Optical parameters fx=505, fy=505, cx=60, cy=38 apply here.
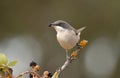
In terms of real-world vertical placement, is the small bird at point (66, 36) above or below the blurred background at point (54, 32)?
above

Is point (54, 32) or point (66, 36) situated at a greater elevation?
point (66, 36)

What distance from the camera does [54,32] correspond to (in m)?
12.1

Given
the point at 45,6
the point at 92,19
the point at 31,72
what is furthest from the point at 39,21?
the point at 31,72

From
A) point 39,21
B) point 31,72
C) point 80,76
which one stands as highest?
point 31,72

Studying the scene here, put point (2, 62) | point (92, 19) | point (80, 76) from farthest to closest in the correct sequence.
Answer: point (92, 19) → point (80, 76) → point (2, 62)

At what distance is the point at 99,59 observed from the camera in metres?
11.7

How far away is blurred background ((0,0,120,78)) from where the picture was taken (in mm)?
11719

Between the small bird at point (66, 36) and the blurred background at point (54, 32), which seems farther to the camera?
the blurred background at point (54, 32)

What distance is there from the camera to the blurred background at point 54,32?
38.4 feet

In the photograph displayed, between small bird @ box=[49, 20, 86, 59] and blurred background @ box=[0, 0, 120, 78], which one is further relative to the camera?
blurred background @ box=[0, 0, 120, 78]

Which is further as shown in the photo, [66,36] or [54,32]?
[54,32]

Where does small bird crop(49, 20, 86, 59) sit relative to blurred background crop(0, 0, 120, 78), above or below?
above

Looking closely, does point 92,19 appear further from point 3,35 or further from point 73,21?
point 3,35

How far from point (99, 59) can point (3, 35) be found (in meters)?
2.59
